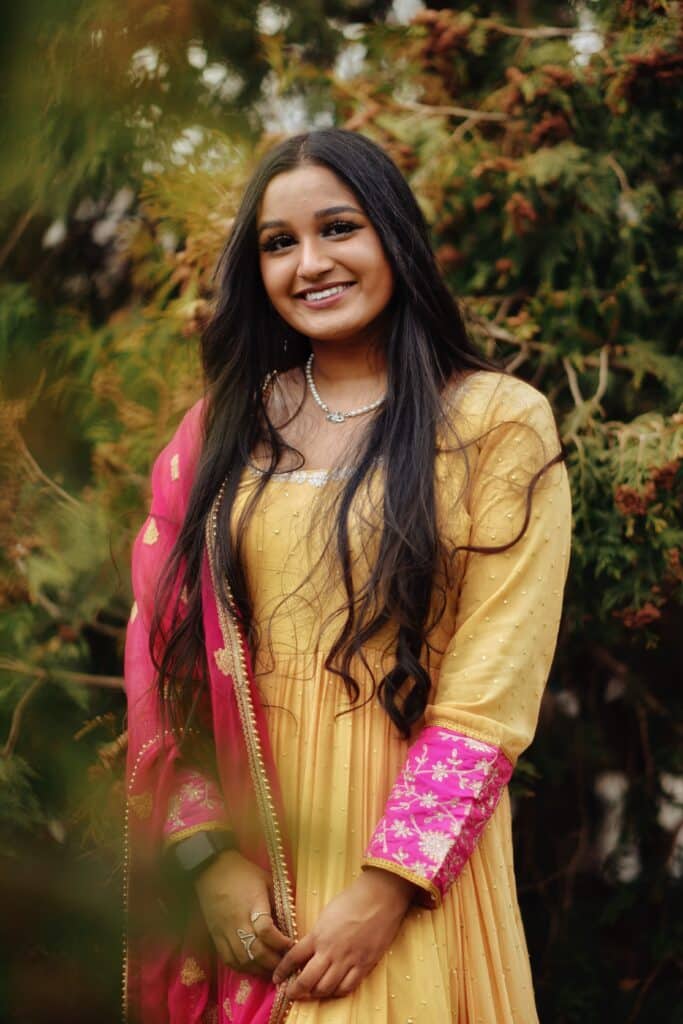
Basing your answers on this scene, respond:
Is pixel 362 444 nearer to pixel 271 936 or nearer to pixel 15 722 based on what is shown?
pixel 271 936

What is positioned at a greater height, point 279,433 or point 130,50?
point 130,50

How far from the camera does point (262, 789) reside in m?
1.58

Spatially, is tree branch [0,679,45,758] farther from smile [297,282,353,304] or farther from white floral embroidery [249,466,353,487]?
smile [297,282,353,304]

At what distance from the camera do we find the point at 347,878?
1.58 m

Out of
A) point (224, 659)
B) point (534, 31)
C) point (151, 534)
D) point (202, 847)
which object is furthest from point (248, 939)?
point (534, 31)

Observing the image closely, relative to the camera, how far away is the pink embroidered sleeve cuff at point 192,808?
159cm

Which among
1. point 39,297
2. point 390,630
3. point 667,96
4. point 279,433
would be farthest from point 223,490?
point 667,96

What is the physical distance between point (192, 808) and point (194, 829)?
0.05 m

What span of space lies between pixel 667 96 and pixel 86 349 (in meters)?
1.81

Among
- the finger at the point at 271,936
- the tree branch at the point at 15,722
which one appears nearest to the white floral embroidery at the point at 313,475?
the finger at the point at 271,936

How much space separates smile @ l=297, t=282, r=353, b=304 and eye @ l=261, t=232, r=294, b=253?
0.08m

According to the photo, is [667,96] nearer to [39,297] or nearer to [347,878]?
[347,878]

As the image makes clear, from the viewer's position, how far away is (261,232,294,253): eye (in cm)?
178

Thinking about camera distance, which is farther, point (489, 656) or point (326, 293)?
point (326, 293)
